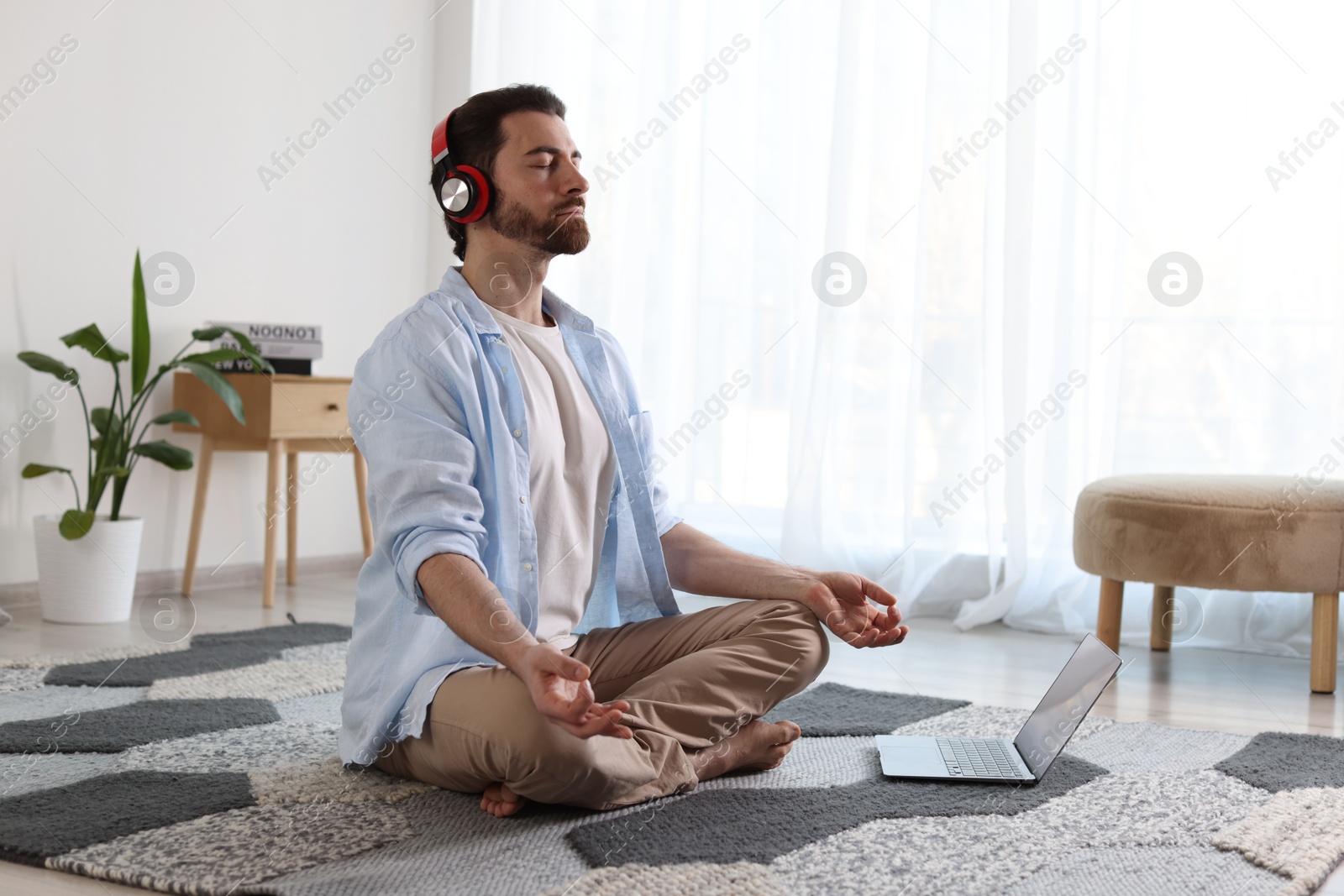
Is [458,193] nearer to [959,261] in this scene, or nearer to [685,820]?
[685,820]

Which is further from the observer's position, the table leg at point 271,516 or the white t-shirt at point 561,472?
the table leg at point 271,516

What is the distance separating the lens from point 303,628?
9.41 feet

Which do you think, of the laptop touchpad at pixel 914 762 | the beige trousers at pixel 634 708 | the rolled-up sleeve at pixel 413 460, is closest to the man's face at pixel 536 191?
the rolled-up sleeve at pixel 413 460

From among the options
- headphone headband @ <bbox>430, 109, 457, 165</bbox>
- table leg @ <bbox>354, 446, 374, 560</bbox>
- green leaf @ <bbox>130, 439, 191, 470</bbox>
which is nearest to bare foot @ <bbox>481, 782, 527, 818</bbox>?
headphone headband @ <bbox>430, 109, 457, 165</bbox>

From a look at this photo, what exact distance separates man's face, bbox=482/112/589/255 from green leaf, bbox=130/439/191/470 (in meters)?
1.71

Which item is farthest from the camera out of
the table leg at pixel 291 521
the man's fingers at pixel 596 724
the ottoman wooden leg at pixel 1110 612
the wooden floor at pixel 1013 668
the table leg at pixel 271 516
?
the table leg at pixel 291 521

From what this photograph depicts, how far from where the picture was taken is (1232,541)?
8.30 feet

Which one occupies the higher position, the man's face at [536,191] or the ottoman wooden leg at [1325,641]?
the man's face at [536,191]

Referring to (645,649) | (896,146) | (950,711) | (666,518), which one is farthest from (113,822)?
(896,146)

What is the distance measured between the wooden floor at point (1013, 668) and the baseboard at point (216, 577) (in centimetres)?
4

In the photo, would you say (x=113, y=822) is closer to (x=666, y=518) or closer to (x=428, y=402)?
(x=428, y=402)

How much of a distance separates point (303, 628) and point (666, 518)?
1.30 meters

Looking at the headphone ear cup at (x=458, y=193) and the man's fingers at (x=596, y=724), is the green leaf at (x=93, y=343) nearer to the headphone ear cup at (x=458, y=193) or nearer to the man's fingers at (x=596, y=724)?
the headphone ear cup at (x=458, y=193)

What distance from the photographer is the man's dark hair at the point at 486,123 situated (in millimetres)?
1731
